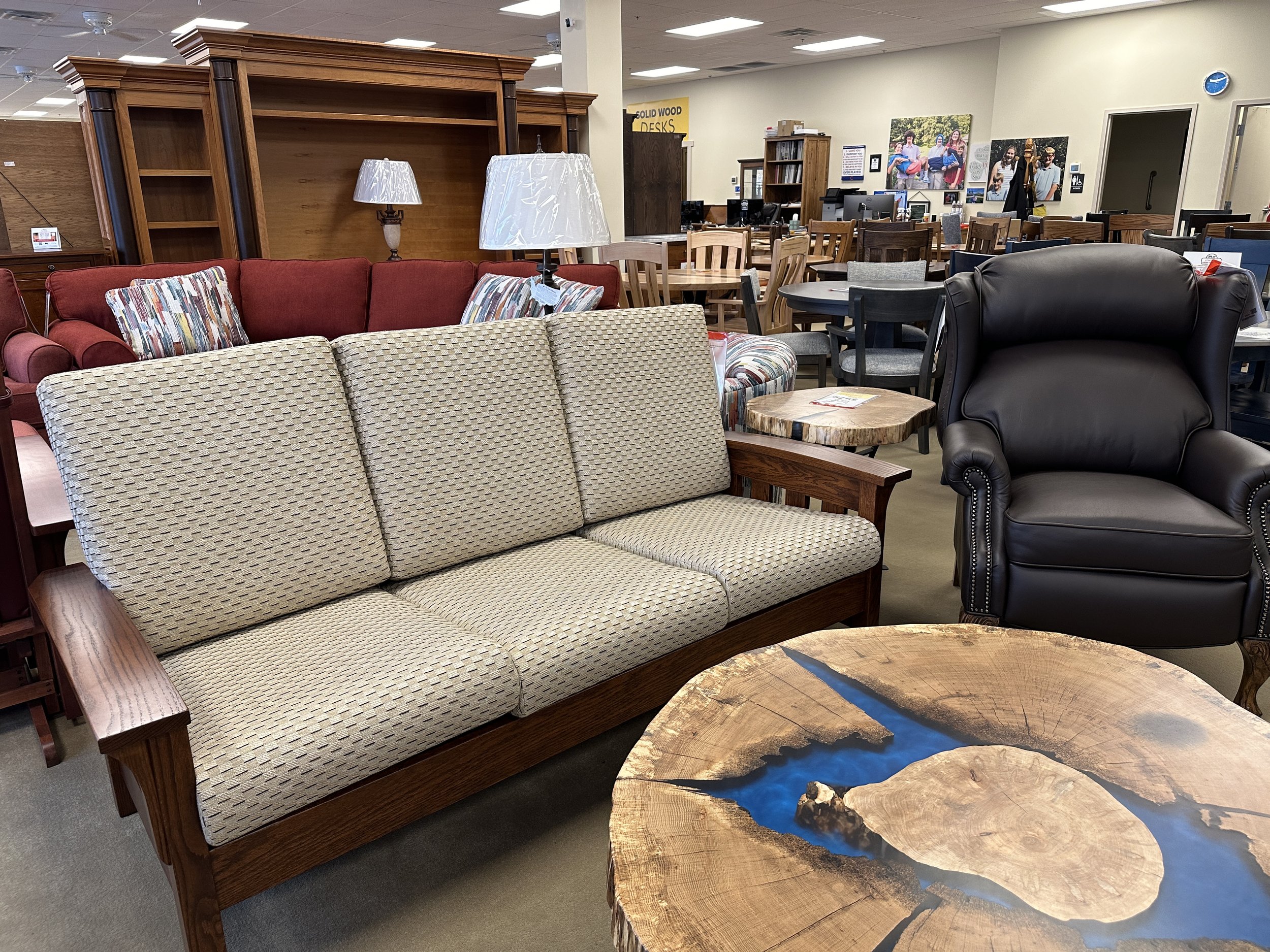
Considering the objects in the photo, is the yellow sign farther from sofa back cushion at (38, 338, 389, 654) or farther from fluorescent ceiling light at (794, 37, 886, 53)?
sofa back cushion at (38, 338, 389, 654)

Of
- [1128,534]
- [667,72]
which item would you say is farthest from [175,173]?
[667,72]

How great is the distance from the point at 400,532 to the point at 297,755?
0.62 meters

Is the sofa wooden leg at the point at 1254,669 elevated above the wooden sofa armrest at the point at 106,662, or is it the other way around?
the wooden sofa armrest at the point at 106,662

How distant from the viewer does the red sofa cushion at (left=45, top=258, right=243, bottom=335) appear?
4.01 m

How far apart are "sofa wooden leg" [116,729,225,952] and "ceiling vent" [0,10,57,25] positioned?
27.8 ft

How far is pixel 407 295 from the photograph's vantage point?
14.7 ft

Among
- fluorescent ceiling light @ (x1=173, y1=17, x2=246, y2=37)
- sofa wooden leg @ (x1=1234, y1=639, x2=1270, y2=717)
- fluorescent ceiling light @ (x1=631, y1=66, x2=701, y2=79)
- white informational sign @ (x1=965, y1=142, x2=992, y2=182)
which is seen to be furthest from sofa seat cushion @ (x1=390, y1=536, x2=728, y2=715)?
fluorescent ceiling light @ (x1=631, y1=66, x2=701, y2=79)

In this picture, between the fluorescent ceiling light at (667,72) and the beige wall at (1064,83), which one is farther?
the fluorescent ceiling light at (667,72)

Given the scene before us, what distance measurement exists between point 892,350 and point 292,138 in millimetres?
3762

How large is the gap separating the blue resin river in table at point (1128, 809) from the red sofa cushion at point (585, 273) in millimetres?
3255

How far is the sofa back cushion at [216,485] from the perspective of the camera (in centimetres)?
147

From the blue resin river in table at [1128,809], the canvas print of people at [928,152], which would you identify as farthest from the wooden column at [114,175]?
the canvas print of people at [928,152]

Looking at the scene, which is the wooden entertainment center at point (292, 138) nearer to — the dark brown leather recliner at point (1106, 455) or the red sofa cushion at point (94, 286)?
the red sofa cushion at point (94, 286)

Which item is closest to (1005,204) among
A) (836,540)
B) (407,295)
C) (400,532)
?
(407,295)
